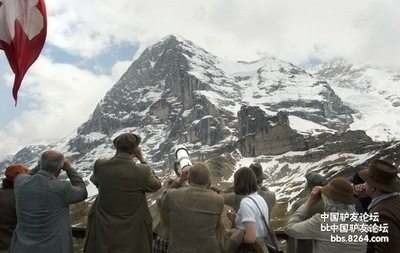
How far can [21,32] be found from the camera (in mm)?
7953

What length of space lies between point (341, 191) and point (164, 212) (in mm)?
2885

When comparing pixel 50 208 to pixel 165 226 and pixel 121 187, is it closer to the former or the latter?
pixel 121 187

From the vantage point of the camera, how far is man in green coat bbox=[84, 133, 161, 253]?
21.9ft

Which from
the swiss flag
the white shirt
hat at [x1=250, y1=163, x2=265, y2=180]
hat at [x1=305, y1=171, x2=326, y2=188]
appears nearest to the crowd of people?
the white shirt

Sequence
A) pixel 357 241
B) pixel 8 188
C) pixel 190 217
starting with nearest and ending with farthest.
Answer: pixel 357 241
pixel 190 217
pixel 8 188

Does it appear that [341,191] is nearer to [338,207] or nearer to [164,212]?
[338,207]

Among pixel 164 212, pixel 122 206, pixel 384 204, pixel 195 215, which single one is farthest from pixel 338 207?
pixel 122 206

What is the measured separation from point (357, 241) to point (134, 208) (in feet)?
11.4

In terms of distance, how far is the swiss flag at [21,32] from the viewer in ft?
25.7

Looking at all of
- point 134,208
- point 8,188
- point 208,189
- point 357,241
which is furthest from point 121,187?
point 357,241

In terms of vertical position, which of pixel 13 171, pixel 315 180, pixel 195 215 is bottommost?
pixel 195 215

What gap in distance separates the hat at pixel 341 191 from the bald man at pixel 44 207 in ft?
13.0

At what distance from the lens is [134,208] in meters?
6.78

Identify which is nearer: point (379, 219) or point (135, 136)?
point (379, 219)
